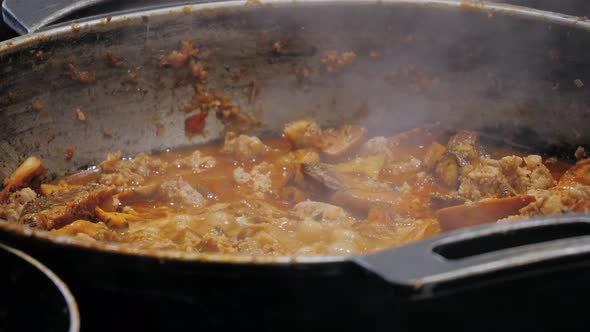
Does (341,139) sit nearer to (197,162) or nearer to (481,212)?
(197,162)

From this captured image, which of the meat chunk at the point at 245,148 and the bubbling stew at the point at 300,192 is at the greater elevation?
the meat chunk at the point at 245,148

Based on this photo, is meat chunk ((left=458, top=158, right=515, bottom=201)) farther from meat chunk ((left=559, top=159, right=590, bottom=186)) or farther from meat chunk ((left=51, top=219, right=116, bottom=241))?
meat chunk ((left=51, top=219, right=116, bottom=241))

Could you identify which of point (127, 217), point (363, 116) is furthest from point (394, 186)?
point (127, 217)

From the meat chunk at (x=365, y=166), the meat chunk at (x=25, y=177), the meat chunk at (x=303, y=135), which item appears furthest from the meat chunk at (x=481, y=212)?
the meat chunk at (x=25, y=177)

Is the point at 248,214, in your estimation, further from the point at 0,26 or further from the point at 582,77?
the point at 0,26

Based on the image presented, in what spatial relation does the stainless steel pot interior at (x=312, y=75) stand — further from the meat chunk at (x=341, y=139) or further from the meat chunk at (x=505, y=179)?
the meat chunk at (x=505, y=179)

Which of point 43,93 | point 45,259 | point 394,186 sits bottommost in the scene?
point 394,186

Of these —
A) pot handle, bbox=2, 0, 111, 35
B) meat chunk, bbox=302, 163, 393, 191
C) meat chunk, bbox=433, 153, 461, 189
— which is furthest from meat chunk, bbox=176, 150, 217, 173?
meat chunk, bbox=433, 153, 461, 189
